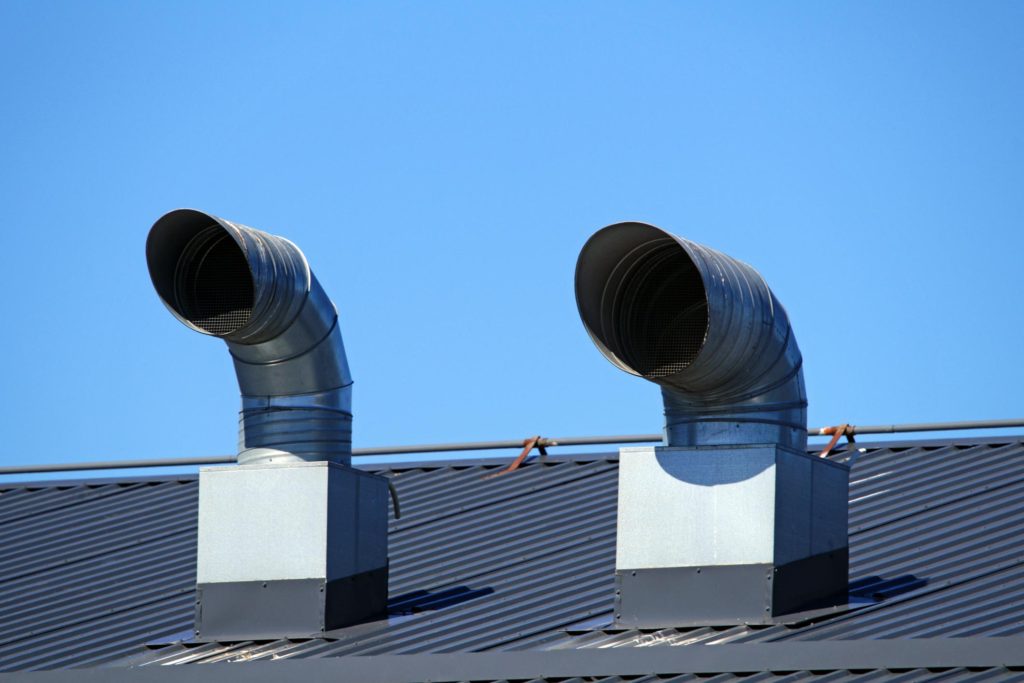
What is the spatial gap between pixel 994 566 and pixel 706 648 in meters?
2.35

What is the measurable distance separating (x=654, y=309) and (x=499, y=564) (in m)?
2.86

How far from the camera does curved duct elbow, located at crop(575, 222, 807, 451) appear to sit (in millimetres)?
10672

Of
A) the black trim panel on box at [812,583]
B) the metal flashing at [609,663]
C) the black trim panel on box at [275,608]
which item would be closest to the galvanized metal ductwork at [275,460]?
the black trim panel on box at [275,608]

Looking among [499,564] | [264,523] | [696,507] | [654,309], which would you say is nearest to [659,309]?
[654,309]

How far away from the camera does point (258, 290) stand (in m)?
11.7

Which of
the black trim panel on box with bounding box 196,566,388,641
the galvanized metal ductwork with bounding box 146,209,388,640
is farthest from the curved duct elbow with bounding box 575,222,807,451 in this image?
the black trim panel on box with bounding box 196,566,388,641

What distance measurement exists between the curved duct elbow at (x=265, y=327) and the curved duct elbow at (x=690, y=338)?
2.19 meters

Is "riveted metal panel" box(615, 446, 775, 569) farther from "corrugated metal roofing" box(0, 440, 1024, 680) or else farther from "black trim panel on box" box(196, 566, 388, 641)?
"black trim panel on box" box(196, 566, 388, 641)

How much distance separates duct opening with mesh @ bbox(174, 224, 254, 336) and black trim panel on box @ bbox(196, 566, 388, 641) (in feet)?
5.73

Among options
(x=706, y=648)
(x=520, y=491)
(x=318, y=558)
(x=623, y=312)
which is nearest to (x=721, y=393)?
(x=623, y=312)

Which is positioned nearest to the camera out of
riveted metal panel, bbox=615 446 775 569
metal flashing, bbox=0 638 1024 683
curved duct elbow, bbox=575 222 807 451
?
metal flashing, bbox=0 638 1024 683

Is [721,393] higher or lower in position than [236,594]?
higher

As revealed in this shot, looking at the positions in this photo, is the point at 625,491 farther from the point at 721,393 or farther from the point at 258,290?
the point at 258,290

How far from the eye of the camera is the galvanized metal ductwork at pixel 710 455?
10.5 m
